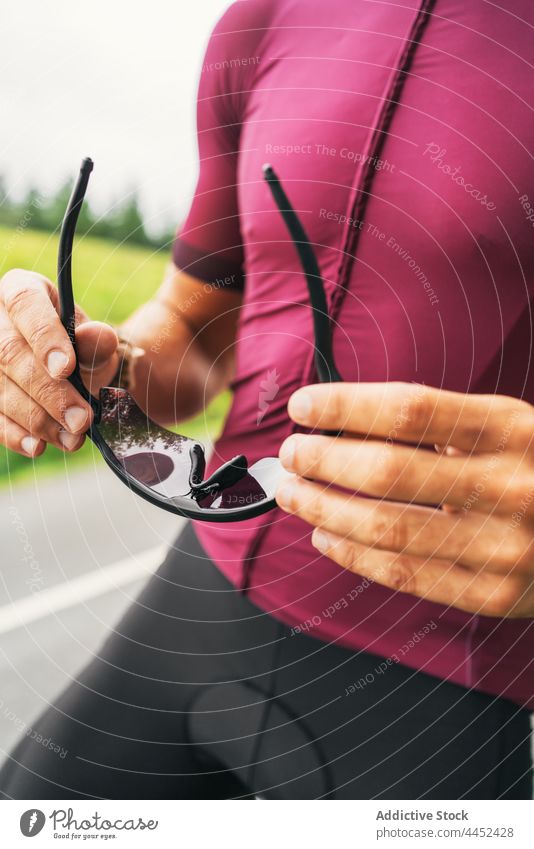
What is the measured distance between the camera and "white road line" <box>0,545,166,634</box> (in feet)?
3.17

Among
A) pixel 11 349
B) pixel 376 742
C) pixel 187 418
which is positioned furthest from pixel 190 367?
pixel 376 742

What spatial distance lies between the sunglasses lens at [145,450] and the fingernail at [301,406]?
0.08 meters

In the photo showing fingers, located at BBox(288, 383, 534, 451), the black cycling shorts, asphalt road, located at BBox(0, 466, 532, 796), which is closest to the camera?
fingers, located at BBox(288, 383, 534, 451)

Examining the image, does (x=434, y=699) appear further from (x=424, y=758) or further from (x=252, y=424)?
(x=252, y=424)

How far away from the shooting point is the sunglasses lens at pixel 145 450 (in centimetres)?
35

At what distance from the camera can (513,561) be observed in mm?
313

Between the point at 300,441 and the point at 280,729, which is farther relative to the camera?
the point at 280,729

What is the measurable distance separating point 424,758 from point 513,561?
16cm

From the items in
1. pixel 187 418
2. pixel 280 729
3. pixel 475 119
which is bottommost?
pixel 280 729

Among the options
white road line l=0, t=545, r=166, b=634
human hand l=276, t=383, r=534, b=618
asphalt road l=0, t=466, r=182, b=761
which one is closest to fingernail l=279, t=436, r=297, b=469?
human hand l=276, t=383, r=534, b=618

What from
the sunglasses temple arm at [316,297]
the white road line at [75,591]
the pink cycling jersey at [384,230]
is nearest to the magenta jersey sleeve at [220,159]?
the pink cycling jersey at [384,230]

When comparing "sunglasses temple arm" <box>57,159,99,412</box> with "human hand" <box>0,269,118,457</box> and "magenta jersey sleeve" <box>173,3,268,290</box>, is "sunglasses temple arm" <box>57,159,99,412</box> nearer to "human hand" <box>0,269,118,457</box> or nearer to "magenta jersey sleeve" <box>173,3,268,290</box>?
"human hand" <box>0,269,118,457</box>

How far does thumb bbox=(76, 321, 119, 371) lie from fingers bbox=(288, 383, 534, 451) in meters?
0.11

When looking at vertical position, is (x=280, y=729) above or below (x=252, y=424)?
below
